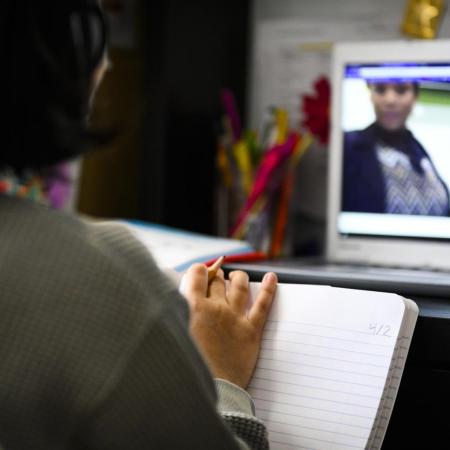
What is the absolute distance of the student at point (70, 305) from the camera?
0.47 metres

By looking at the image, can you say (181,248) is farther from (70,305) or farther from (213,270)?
(70,305)

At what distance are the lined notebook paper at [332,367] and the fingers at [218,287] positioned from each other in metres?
0.06

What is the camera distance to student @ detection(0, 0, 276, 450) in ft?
1.55

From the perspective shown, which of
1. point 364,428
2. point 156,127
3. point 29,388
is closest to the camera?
point 29,388

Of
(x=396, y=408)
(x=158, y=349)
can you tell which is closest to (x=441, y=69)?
(x=396, y=408)

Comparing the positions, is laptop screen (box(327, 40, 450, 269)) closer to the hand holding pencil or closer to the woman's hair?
the hand holding pencil

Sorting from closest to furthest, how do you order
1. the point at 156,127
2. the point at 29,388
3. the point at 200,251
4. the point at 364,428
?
the point at 29,388, the point at 364,428, the point at 200,251, the point at 156,127

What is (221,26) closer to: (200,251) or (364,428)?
(200,251)

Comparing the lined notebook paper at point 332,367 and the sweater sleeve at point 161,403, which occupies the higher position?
the sweater sleeve at point 161,403

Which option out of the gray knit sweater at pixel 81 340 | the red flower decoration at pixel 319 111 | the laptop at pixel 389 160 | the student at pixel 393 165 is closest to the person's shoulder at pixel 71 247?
the gray knit sweater at pixel 81 340

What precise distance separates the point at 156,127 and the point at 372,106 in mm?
381

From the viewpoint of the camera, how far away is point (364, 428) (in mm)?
691

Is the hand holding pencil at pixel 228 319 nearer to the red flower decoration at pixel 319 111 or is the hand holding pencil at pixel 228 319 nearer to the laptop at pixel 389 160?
the laptop at pixel 389 160

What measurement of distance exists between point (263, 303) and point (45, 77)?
36cm
